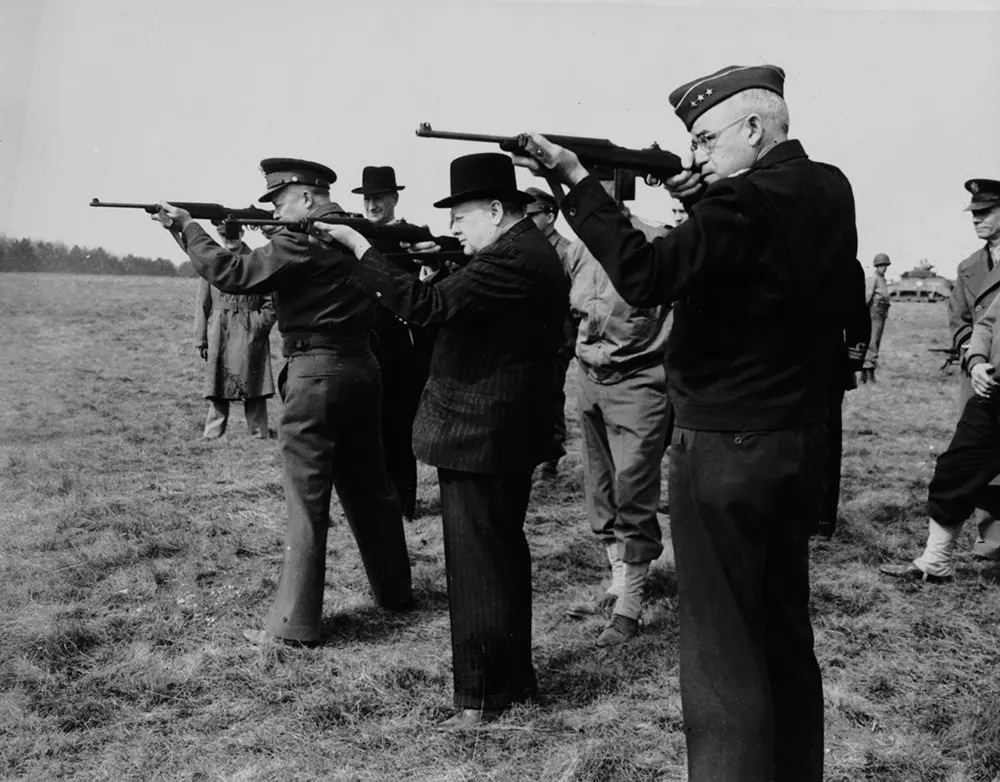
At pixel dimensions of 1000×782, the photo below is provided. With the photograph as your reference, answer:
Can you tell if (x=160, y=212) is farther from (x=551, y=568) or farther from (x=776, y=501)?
(x=776, y=501)

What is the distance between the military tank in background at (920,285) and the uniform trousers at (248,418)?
44386mm

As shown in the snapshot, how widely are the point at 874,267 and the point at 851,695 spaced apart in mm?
15110

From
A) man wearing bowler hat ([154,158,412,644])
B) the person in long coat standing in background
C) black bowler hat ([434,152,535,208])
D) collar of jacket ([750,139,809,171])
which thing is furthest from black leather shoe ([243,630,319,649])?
the person in long coat standing in background

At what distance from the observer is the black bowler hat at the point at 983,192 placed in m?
6.29

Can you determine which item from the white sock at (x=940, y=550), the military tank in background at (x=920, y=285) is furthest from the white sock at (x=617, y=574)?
the military tank in background at (x=920, y=285)

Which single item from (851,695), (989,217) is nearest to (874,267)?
(989,217)

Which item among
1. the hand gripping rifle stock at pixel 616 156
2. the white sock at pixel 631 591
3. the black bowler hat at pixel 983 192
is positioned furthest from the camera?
the black bowler hat at pixel 983 192

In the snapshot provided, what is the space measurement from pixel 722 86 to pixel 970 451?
3.85 metres

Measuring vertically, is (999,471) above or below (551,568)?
above

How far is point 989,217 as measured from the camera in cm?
645

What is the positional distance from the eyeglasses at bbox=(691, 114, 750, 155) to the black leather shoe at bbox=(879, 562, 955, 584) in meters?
4.08

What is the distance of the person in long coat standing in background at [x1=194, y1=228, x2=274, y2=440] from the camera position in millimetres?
10484

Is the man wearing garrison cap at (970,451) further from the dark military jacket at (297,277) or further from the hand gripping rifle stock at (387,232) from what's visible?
the dark military jacket at (297,277)

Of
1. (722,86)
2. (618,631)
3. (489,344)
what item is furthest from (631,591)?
(722,86)
